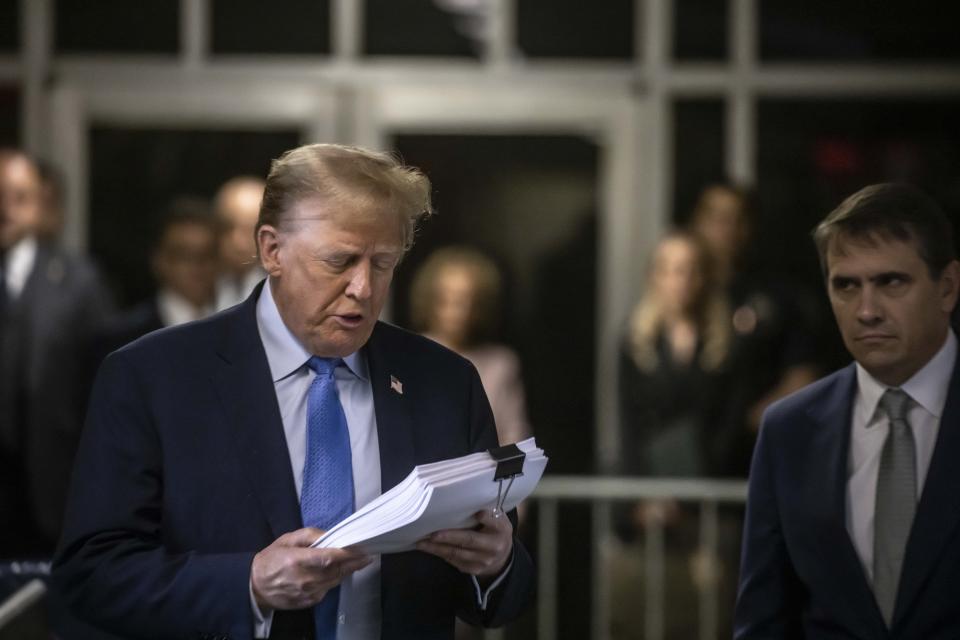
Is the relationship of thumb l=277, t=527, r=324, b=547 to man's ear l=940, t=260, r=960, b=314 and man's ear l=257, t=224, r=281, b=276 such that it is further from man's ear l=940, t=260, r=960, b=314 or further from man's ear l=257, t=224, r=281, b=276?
man's ear l=940, t=260, r=960, b=314

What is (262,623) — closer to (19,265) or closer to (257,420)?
(257,420)

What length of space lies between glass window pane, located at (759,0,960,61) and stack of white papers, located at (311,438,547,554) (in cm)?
504

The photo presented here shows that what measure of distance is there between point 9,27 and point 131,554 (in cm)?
531

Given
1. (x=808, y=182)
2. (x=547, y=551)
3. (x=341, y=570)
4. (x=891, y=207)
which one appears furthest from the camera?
(x=808, y=182)

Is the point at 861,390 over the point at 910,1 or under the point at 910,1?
under

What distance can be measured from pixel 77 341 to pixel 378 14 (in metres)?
2.29

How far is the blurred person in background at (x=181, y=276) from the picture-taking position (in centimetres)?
480

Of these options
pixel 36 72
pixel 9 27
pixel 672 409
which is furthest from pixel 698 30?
pixel 9 27

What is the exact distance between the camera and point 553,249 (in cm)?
695

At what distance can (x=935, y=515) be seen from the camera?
244 cm

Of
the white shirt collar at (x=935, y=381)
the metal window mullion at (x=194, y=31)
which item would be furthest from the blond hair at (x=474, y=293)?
the white shirt collar at (x=935, y=381)

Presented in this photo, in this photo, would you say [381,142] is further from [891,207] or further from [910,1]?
[891,207]

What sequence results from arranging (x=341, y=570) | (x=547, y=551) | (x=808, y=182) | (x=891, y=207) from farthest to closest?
(x=808, y=182)
(x=547, y=551)
(x=891, y=207)
(x=341, y=570)

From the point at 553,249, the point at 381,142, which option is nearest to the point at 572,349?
the point at 553,249
